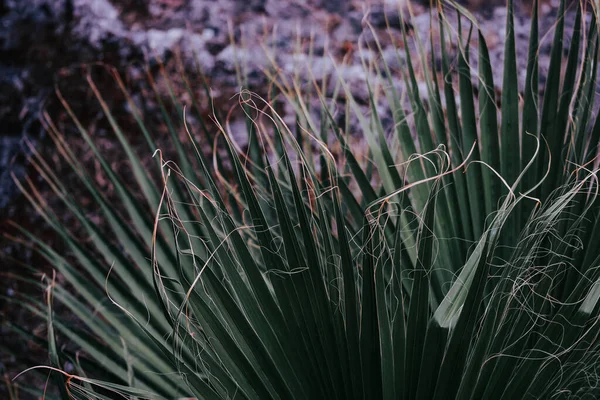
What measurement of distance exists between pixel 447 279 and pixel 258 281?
0.32m

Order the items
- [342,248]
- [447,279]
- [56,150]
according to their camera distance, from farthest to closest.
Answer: [56,150], [447,279], [342,248]

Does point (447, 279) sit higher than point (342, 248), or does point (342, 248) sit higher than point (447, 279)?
point (342, 248)

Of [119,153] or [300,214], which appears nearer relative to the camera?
[300,214]

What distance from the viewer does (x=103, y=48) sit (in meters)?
1.99

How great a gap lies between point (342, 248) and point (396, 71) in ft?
5.10

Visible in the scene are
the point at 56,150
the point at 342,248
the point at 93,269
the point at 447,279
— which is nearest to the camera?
the point at 342,248

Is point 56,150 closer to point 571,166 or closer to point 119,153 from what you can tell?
point 119,153

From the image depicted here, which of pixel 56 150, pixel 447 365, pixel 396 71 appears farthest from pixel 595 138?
pixel 56 150

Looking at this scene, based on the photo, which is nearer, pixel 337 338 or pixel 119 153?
pixel 337 338

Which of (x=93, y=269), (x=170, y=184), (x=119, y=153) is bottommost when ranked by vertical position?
(x=119, y=153)

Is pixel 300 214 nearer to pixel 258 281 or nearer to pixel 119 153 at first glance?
pixel 258 281

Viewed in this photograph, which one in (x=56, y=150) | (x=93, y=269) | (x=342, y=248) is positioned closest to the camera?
(x=342, y=248)

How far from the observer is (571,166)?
773 millimetres

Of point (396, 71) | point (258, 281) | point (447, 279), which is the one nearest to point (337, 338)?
point (258, 281)
